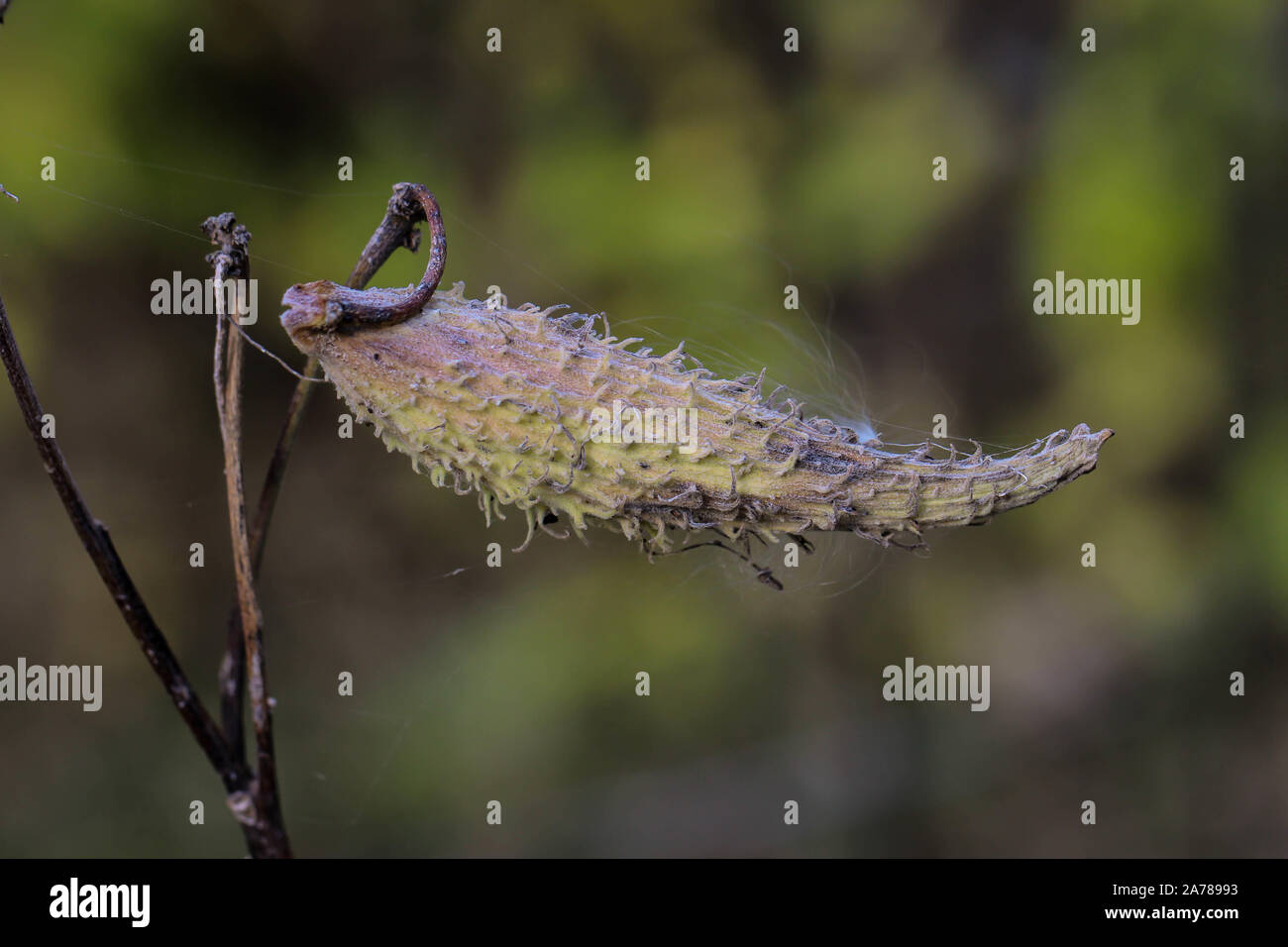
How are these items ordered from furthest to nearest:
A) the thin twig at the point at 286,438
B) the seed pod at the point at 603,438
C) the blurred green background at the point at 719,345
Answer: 1. the blurred green background at the point at 719,345
2. the thin twig at the point at 286,438
3. the seed pod at the point at 603,438

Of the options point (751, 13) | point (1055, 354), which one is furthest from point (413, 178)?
point (1055, 354)

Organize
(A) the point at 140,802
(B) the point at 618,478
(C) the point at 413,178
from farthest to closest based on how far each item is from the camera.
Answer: (A) the point at 140,802 < (C) the point at 413,178 < (B) the point at 618,478

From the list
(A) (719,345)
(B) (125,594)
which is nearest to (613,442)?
(B) (125,594)

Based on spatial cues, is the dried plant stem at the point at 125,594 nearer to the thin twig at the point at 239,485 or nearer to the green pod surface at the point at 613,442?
the thin twig at the point at 239,485

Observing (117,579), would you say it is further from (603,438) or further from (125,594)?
(603,438)

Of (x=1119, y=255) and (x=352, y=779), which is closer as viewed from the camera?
(x=1119, y=255)

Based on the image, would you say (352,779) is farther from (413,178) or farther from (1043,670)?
(1043,670)

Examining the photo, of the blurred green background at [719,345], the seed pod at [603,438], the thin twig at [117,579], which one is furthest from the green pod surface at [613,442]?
the blurred green background at [719,345]
